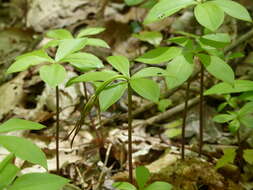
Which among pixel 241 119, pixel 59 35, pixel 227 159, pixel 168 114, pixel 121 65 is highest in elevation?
pixel 59 35

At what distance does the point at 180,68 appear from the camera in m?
1.38

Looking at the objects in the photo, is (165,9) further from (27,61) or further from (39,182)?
(39,182)

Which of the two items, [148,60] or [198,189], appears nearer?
[148,60]

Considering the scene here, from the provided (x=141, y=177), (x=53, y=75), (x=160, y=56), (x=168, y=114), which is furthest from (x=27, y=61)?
(x=168, y=114)

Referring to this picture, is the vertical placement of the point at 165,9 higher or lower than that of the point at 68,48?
higher

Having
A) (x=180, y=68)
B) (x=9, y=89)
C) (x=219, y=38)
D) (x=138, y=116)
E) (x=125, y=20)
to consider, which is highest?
(x=125, y=20)

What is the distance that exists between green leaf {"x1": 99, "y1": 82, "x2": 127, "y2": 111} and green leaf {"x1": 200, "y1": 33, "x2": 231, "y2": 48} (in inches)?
18.3

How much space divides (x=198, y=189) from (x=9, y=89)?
1717 mm

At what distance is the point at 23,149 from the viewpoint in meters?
1.10

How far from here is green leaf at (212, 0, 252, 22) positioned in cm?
131

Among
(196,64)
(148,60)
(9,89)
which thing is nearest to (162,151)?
(148,60)

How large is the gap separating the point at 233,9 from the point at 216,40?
7.0 inches

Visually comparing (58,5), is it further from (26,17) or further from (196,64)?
(196,64)

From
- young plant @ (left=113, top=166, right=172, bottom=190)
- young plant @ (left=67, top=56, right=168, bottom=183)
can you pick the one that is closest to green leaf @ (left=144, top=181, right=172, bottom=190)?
young plant @ (left=113, top=166, right=172, bottom=190)
